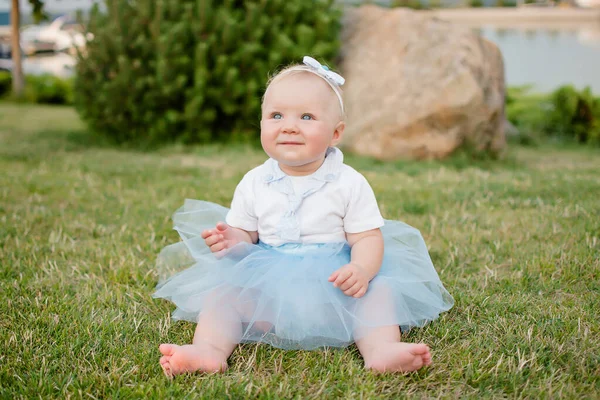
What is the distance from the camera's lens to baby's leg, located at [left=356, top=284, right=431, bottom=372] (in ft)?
6.03

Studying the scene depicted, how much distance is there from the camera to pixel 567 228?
11.0 feet

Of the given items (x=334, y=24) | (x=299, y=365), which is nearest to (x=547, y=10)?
(x=334, y=24)

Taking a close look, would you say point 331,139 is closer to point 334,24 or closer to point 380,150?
point 380,150

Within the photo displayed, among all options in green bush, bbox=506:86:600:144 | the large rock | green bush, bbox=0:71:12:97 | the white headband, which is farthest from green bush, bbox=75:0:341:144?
green bush, bbox=0:71:12:97

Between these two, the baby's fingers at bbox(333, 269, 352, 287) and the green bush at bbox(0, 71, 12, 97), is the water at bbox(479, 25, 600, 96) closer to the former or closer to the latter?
the baby's fingers at bbox(333, 269, 352, 287)

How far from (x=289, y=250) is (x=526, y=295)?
102cm

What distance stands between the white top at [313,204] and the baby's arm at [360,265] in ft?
0.12

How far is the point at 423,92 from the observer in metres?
5.84

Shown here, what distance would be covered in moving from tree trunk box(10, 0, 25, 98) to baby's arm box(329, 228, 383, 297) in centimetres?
1144

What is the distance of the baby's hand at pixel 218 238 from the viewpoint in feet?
7.25

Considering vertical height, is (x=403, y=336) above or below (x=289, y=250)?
below

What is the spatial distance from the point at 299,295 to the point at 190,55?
485 cm

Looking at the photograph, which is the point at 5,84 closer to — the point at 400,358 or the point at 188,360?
the point at 188,360

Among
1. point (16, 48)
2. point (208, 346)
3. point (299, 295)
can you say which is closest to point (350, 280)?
point (299, 295)
